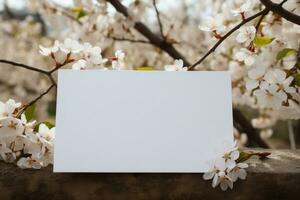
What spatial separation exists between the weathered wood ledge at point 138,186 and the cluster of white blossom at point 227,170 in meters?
0.03

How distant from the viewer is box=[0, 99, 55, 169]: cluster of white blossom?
854mm

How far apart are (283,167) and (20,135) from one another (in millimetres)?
522

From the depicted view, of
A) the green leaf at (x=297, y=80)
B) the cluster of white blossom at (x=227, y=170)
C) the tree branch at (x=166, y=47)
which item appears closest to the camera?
the cluster of white blossom at (x=227, y=170)

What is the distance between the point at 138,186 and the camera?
33.5 inches

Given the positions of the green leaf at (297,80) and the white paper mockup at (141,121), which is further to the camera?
the green leaf at (297,80)

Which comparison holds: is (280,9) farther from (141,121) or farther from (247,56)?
(141,121)

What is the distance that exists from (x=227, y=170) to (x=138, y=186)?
0.17 metres

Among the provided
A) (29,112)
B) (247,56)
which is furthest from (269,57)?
(29,112)

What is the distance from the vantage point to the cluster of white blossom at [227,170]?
0.81m

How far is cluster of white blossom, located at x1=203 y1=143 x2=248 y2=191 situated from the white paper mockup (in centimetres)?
1

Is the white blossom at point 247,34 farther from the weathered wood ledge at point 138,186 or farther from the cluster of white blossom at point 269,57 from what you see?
the weathered wood ledge at point 138,186

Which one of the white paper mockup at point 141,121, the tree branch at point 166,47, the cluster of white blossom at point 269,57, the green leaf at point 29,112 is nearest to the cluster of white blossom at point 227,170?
the white paper mockup at point 141,121

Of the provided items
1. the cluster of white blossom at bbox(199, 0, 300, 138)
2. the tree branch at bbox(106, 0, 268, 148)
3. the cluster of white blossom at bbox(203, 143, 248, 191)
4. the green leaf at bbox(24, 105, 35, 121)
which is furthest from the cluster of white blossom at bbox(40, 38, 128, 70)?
the tree branch at bbox(106, 0, 268, 148)

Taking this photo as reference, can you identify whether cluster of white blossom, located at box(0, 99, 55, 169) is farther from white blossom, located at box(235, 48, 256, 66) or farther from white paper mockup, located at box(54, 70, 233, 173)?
white blossom, located at box(235, 48, 256, 66)
